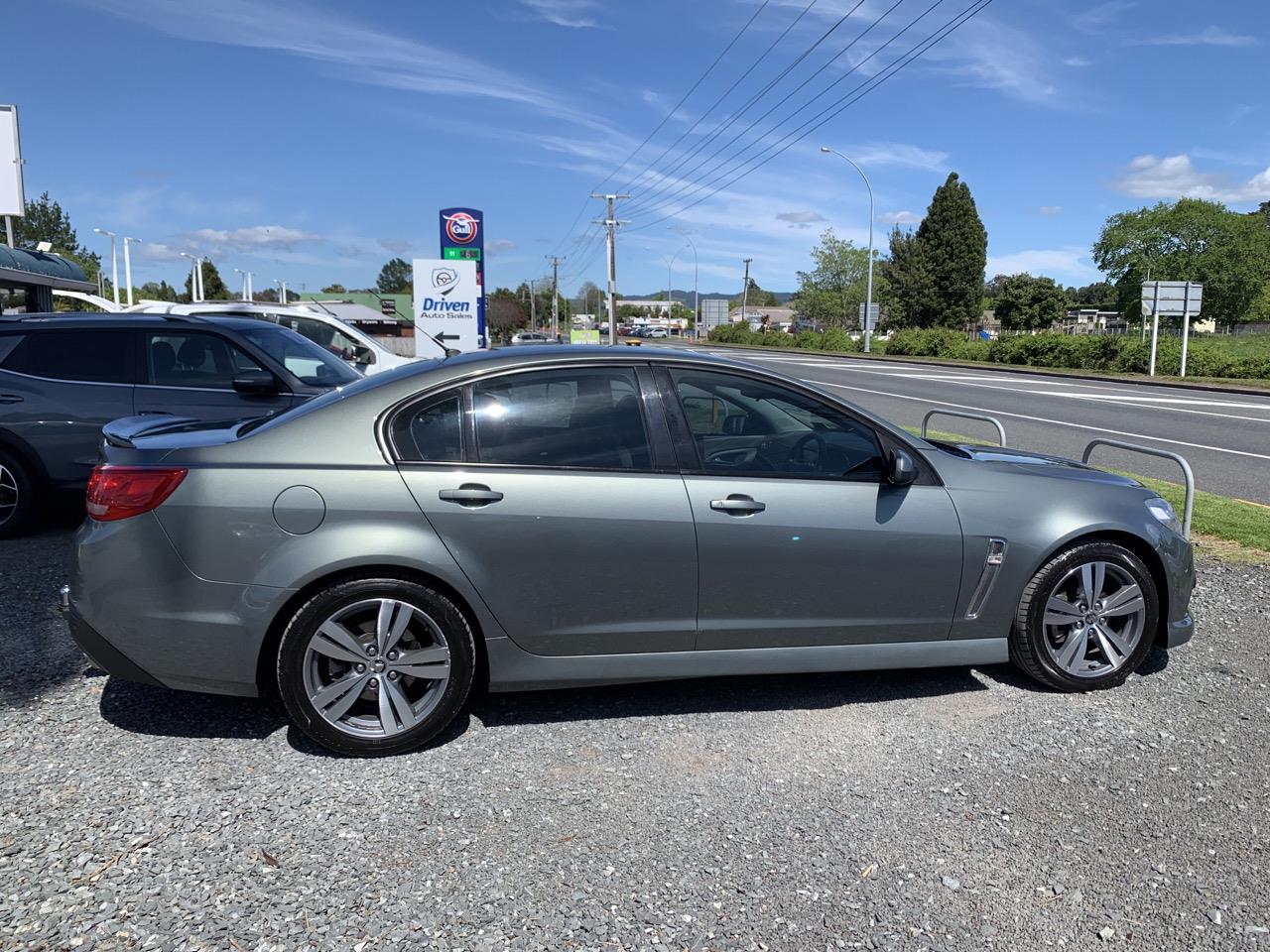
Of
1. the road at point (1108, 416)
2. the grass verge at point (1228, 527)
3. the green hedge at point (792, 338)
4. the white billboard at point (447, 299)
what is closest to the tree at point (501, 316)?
the green hedge at point (792, 338)

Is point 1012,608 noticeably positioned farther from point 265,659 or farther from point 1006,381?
point 1006,381

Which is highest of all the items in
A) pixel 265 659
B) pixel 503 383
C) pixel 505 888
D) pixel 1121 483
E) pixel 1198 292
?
pixel 1198 292

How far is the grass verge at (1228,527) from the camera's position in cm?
654

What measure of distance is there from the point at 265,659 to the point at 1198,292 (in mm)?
33094

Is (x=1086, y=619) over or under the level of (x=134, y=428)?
under

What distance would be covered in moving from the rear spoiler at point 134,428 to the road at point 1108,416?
3.07m

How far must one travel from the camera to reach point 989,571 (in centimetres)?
399

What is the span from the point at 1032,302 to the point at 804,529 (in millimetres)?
86644

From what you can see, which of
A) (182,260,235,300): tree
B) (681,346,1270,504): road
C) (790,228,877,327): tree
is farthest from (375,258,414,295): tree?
(681,346,1270,504): road

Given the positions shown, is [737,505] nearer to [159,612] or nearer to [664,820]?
[664,820]

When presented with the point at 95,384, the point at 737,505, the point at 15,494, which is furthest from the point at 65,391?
the point at 737,505

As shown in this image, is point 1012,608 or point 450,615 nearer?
point 450,615

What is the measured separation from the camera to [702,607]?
12.3 ft

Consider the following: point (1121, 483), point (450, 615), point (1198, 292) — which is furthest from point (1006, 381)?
point (450, 615)
